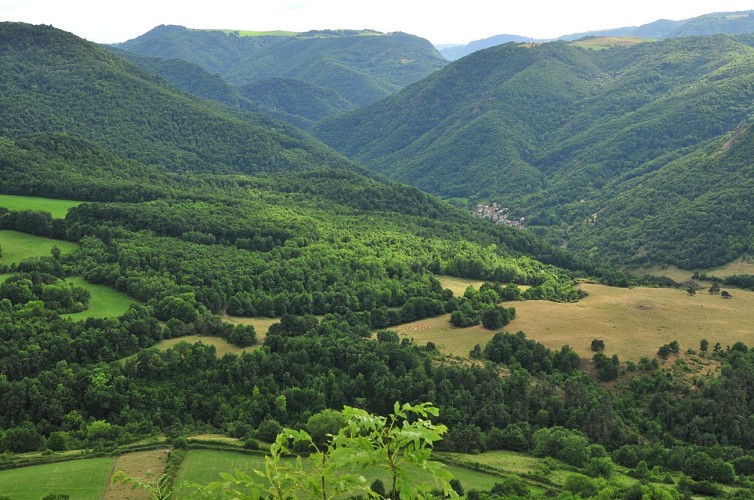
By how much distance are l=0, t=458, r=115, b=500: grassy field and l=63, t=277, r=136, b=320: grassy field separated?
39.3 meters

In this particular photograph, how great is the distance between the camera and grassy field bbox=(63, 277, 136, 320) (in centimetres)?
10923

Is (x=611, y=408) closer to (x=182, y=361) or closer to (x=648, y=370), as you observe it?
(x=648, y=370)

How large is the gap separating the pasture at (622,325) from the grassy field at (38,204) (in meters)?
74.8

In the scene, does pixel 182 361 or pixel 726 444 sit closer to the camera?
pixel 726 444

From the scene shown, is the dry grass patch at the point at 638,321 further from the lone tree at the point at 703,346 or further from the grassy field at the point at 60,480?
the grassy field at the point at 60,480

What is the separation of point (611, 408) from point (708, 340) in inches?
1111

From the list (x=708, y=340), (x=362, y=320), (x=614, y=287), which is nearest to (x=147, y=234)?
(x=362, y=320)

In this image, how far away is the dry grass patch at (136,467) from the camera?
2515 inches

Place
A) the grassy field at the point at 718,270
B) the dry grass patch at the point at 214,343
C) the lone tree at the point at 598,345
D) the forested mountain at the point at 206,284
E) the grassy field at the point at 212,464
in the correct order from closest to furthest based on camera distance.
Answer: the grassy field at the point at 212,464 < the forested mountain at the point at 206,284 < the dry grass patch at the point at 214,343 < the lone tree at the point at 598,345 < the grassy field at the point at 718,270

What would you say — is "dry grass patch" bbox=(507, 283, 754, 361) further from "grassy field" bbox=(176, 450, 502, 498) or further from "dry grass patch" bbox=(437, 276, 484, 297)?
"grassy field" bbox=(176, 450, 502, 498)

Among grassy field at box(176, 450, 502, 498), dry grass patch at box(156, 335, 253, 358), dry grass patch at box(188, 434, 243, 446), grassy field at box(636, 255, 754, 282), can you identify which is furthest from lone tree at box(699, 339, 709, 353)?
grassy field at box(636, 255, 754, 282)

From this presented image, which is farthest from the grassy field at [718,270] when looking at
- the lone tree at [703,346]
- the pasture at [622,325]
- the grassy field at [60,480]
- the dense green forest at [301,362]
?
the grassy field at [60,480]

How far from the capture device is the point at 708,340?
110500 millimetres

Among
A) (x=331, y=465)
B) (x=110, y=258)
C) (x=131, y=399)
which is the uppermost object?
(x=331, y=465)
